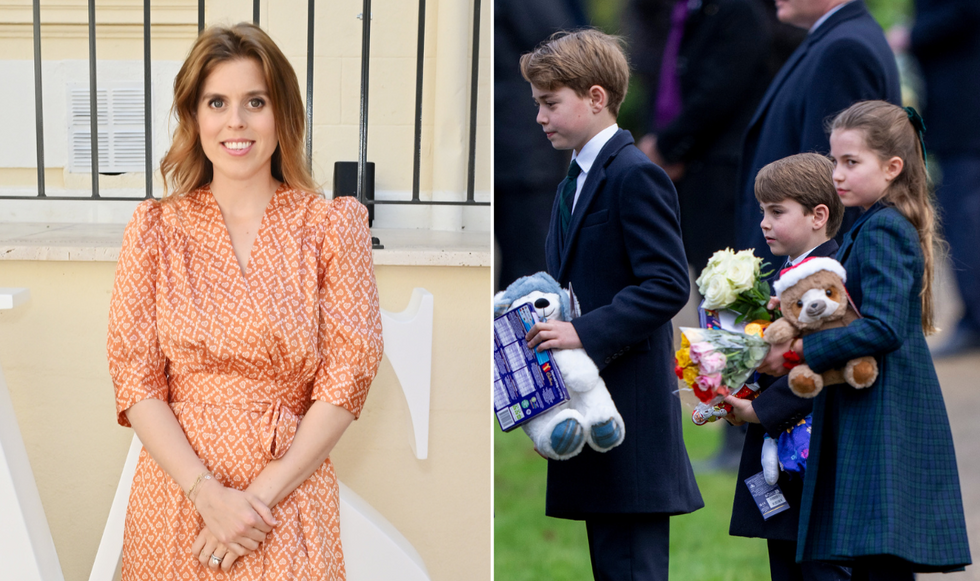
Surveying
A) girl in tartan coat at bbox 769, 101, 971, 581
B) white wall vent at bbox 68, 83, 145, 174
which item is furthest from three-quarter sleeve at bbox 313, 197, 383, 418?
white wall vent at bbox 68, 83, 145, 174

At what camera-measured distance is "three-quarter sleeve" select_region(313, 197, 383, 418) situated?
149cm

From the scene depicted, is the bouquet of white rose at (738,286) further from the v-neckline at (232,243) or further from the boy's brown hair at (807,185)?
the v-neckline at (232,243)

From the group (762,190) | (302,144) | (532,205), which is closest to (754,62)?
(762,190)

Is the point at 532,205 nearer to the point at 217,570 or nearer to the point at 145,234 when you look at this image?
the point at 145,234

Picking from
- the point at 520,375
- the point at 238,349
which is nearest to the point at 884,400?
the point at 520,375

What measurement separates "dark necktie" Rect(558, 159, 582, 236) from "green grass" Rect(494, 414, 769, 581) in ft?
1.72

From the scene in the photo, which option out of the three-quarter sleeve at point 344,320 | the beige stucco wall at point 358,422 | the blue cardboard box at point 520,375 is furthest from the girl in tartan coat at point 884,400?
the beige stucco wall at point 358,422

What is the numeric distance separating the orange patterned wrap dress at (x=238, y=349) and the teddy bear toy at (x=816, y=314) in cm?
76

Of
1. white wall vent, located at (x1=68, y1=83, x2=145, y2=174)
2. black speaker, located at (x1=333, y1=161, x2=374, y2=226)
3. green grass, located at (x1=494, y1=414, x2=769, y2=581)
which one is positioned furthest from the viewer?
white wall vent, located at (x1=68, y1=83, x2=145, y2=174)

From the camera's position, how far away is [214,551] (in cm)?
145

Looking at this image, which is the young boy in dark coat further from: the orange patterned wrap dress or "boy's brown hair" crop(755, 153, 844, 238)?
the orange patterned wrap dress

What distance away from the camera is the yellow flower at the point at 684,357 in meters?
1.53

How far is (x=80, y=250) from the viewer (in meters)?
1.97

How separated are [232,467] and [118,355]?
0.93 ft
